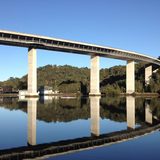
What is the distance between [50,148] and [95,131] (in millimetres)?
5780

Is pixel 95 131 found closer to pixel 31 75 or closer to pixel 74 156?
pixel 74 156

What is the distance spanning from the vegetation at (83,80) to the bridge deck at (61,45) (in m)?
10.8

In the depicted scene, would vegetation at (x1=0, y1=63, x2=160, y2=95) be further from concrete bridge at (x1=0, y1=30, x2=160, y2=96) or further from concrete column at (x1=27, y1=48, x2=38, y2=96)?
concrete column at (x1=27, y1=48, x2=38, y2=96)

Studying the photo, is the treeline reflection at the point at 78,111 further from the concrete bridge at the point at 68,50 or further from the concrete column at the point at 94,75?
the concrete column at the point at 94,75

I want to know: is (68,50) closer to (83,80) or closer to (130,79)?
(130,79)

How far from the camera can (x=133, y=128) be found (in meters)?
20.4

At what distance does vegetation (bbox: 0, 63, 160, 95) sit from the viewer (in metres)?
110

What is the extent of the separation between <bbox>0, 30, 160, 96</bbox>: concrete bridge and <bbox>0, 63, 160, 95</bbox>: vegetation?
7.02 meters

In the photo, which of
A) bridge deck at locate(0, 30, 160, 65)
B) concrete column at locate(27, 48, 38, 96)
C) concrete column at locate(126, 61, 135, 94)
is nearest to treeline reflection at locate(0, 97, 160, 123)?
bridge deck at locate(0, 30, 160, 65)

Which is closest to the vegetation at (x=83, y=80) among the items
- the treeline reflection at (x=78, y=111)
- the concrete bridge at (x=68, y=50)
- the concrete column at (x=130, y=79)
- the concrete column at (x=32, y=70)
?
the concrete column at (x=130, y=79)

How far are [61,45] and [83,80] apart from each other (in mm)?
55037

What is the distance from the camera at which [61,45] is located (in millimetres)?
85688

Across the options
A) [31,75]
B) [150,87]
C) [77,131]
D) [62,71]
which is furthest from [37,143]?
[62,71]

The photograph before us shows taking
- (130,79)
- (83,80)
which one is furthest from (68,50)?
(83,80)
